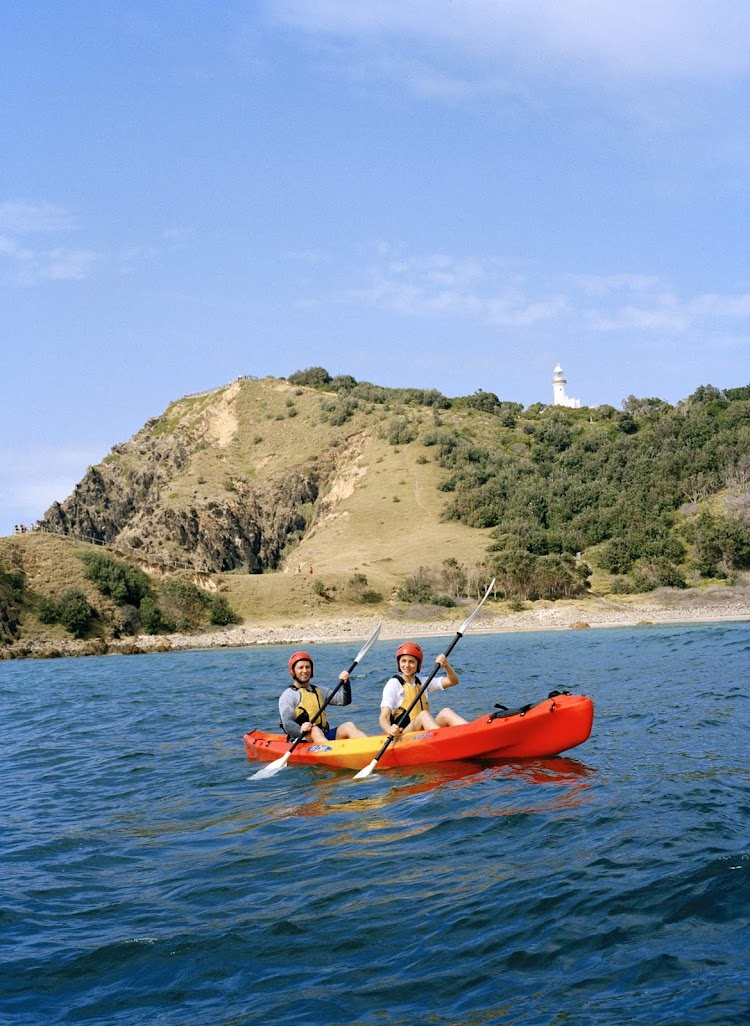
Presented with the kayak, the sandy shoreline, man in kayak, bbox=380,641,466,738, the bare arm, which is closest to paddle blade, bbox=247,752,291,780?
the kayak

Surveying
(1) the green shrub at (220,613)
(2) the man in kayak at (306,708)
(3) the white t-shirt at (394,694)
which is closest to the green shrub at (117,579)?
(1) the green shrub at (220,613)

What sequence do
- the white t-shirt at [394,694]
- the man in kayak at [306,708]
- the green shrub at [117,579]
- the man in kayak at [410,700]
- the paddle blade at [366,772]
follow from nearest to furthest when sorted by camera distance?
the paddle blade at [366,772] → the man in kayak at [410,700] → the white t-shirt at [394,694] → the man in kayak at [306,708] → the green shrub at [117,579]

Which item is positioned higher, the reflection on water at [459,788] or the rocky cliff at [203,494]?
the rocky cliff at [203,494]

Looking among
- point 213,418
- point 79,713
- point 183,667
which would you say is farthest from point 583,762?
point 213,418

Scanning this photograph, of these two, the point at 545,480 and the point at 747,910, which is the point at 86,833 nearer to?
the point at 747,910

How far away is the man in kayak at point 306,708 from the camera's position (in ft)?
40.7

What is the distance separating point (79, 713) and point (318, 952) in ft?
52.7

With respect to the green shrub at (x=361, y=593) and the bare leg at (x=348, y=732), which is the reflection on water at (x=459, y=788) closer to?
the bare leg at (x=348, y=732)

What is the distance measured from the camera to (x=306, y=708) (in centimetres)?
1272

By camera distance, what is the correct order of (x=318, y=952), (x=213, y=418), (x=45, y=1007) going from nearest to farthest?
(x=45, y=1007) → (x=318, y=952) → (x=213, y=418)

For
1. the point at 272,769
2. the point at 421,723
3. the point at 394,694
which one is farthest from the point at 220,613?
the point at 421,723

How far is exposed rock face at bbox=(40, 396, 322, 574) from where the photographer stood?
228ft

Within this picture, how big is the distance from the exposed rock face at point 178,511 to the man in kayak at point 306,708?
48608mm

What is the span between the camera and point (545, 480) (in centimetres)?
6750
